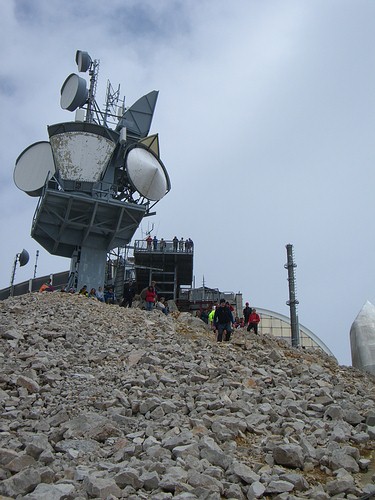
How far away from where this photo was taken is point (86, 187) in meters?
30.7

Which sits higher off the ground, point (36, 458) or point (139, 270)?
point (139, 270)

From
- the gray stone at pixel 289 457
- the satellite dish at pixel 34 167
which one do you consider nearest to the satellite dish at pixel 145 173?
the satellite dish at pixel 34 167

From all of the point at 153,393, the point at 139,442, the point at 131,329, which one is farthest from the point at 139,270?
the point at 139,442

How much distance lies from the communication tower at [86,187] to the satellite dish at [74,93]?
0.06m

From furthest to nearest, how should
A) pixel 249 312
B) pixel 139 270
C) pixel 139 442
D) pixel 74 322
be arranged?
pixel 139 270
pixel 249 312
pixel 74 322
pixel 139 442

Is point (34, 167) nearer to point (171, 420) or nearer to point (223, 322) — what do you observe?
point (223, 322)

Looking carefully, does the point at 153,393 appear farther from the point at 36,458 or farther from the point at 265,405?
the point at 36,458

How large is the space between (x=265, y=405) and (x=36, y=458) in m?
4.56

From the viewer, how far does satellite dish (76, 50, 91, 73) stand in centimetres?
3603

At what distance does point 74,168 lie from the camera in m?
30.9

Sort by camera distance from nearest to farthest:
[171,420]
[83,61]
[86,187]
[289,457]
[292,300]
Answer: [289,457], [171,420], [292,300], [86,187], [83,61]

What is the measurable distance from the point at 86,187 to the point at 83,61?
411 inches

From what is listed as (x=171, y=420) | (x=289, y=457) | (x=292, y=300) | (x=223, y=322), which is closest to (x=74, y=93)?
(x=292, y=300)

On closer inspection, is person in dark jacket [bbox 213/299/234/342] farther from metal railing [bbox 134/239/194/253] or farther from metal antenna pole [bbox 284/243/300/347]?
metal railing [bbox 134/239/194/253]
